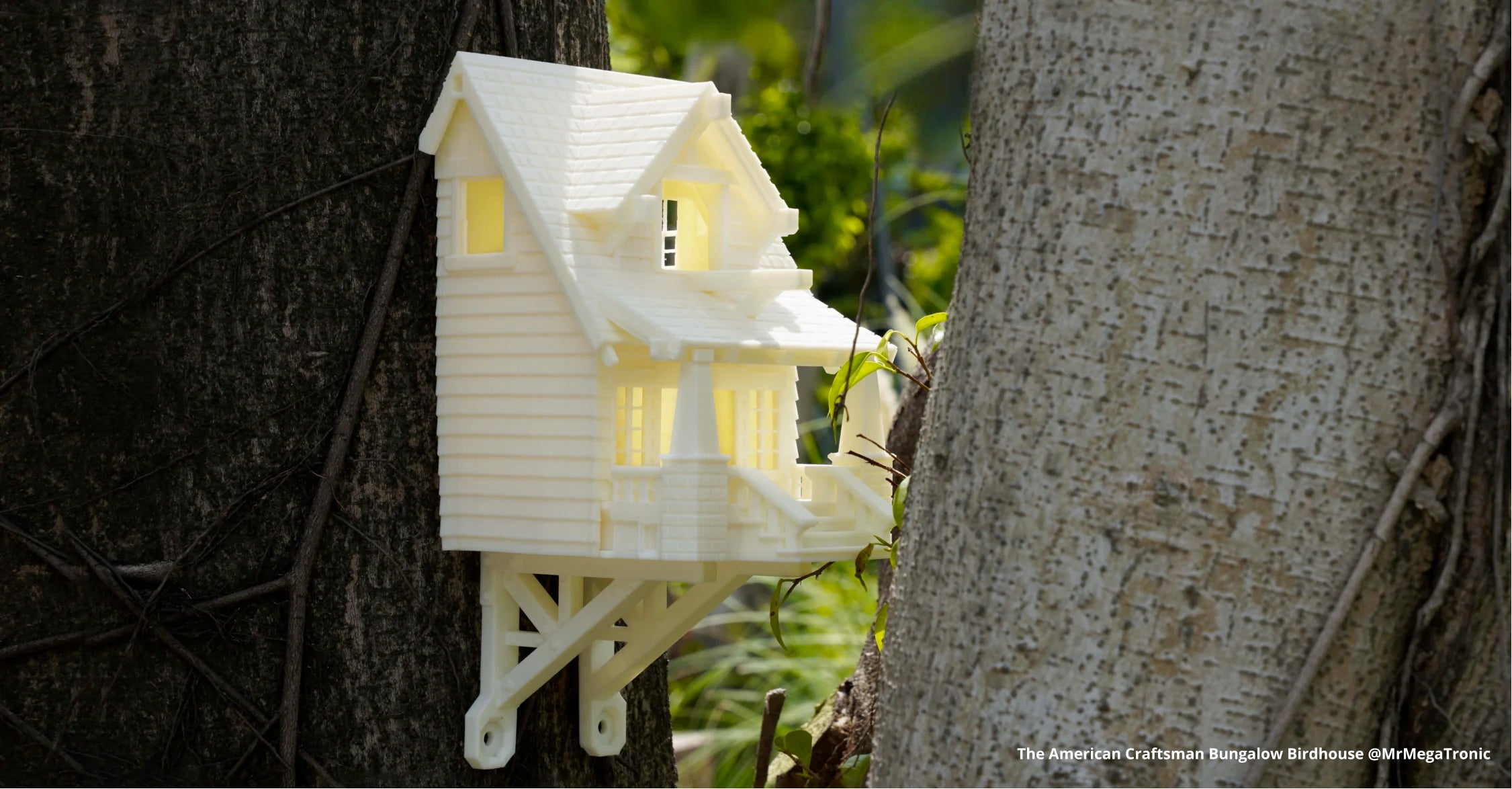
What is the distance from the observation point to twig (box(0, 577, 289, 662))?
2660 mm

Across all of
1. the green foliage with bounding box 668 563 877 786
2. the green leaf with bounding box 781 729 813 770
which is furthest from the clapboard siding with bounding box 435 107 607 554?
the green foliage with bounding box 668 563 877 786

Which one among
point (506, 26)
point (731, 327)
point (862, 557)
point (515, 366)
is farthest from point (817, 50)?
point (506, 26)

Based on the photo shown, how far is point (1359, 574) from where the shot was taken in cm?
156

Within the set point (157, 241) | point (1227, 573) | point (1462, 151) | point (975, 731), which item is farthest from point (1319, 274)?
point (157, 241)

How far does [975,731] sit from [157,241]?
1813 millimetres

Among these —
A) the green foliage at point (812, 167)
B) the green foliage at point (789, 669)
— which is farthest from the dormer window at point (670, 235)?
the green foliage at point (812, 167)

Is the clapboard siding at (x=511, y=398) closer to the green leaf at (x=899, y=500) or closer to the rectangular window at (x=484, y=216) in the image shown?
the rectangular window at (x=484, y=216)

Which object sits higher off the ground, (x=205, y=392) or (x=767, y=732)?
(x=205, y=392)

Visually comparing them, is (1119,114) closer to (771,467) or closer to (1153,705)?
(1153,705)

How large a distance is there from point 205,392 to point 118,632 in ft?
1.49

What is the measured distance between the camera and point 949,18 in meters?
18.0

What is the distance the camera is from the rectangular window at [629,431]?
8.45 ft

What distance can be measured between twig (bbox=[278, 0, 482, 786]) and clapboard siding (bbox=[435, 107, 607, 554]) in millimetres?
92

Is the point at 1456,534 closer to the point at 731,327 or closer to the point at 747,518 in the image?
the point at 747,518
